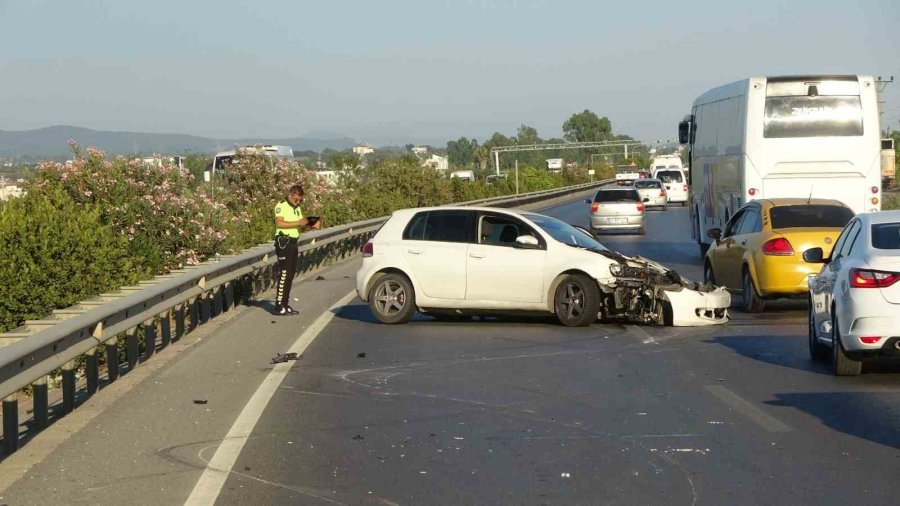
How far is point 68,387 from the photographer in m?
10.6

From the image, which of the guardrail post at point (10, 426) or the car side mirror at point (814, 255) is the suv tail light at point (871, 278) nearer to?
the car side mirror at point (814, 255)

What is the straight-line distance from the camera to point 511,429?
9.42m

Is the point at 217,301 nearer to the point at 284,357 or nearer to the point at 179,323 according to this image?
the point at 179,323

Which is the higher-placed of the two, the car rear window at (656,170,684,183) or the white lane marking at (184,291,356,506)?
the car rear window at (656,170,684,183)

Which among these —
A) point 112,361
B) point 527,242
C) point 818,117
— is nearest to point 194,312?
point 527,242

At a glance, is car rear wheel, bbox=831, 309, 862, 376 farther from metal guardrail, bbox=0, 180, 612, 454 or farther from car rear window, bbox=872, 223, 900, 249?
metal guardrail, bbox=0, 180, 612, 454

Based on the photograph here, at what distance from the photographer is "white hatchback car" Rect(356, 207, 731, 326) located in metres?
15.9

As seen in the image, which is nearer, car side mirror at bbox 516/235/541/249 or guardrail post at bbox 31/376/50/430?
guardrail post at bbox 31/376/50/430

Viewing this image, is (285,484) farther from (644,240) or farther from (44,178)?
(644,240)

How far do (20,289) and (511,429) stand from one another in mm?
9470

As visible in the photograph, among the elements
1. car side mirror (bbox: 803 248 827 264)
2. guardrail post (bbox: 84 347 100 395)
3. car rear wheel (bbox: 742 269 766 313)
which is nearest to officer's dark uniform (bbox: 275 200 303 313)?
car rear wheel (bbox: 742 269 766 313)

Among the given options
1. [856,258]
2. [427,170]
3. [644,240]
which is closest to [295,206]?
[856,258]

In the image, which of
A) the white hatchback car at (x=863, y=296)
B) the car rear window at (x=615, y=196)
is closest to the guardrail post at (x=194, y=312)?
the white hatchback car at (x=863, y=296)

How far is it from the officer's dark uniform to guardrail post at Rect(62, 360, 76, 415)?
7.40m
